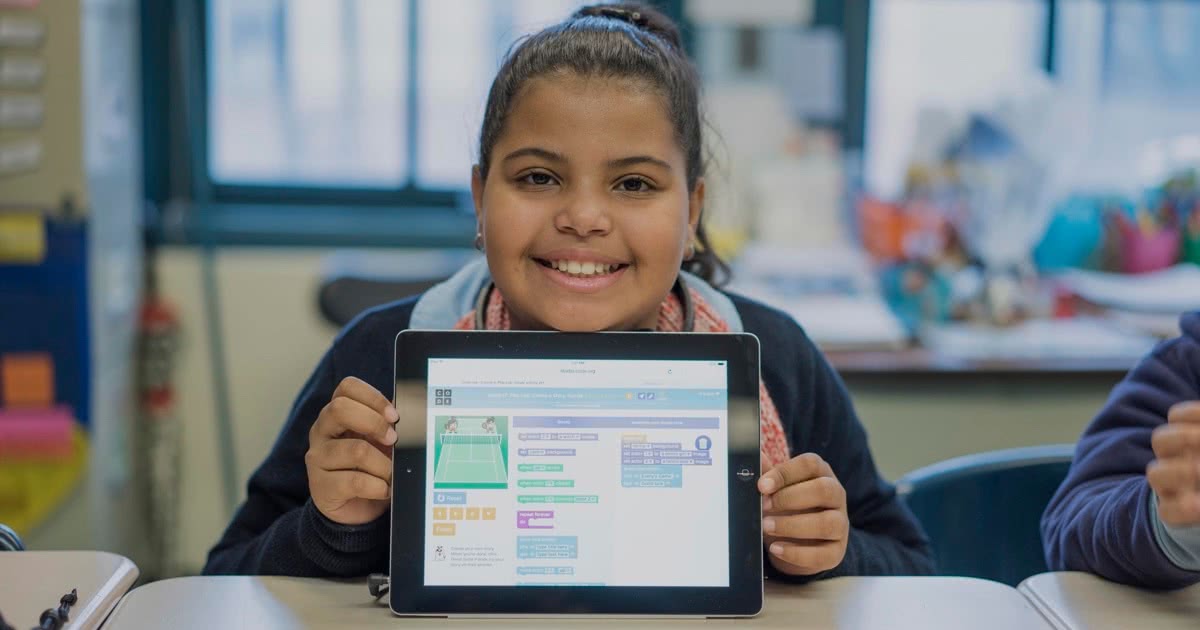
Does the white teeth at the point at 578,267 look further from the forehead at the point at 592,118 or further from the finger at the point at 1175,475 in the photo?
the finger at the point at 1175,475

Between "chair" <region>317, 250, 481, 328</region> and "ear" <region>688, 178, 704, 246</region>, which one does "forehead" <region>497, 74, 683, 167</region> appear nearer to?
"ear" <region>688, 178, 704, 246</region>

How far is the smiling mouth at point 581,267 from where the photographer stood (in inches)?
45.5

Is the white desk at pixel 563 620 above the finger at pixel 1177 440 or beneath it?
beneath

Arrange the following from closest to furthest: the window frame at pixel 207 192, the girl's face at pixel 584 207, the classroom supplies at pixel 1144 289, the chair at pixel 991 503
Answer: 1. the girl's face at pixel 584 207
2. the chair at pixel 991 503
3. the classroom supplies at pixel 1144 289
4. the window frame at pixel 207 192

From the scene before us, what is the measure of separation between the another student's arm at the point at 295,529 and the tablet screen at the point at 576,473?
0.13 metres

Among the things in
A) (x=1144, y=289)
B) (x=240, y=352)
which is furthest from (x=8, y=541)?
(x=1144, y=289)

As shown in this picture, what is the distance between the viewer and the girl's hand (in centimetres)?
94

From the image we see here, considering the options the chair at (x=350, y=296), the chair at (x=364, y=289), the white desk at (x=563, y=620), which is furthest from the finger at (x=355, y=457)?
the chair at (x=350, y=296)

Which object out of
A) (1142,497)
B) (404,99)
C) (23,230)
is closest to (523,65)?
(1142,497)

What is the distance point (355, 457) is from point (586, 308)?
25cm

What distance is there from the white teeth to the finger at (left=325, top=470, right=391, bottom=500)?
26 cm

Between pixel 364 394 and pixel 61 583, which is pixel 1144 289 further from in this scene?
pixel 61 583

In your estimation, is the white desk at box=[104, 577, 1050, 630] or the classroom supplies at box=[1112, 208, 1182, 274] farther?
the classroom supplies at box=[1112, 208, 1182, 274]

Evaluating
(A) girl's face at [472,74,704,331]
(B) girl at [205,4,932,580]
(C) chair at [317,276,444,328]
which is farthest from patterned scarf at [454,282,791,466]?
(C) chair at [317,276,444,328]
